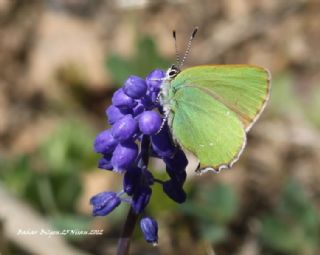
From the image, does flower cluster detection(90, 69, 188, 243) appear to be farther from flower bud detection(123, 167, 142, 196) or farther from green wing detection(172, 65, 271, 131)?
green wing detection(172, 65, 271, 131)

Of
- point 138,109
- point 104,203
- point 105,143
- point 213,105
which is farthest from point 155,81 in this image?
point 104,203

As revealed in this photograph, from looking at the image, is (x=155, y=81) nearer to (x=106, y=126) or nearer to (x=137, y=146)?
(x=137, y=146)

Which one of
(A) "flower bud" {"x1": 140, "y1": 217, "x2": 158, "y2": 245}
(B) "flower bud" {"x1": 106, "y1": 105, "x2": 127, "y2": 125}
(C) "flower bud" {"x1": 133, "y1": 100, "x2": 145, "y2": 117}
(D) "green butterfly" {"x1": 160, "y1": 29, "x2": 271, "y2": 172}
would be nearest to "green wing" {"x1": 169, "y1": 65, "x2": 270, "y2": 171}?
(D) "green butterfly" {"x1": 160, "y1": 29, "x2": 271, "y2": 172}

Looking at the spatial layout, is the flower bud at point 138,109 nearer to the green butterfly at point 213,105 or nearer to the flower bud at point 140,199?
the green butterfly at point 213,105

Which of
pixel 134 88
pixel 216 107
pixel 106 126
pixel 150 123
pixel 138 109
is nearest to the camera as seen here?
pixel 150 123

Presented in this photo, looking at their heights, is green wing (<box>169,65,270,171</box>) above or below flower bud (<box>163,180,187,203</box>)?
above

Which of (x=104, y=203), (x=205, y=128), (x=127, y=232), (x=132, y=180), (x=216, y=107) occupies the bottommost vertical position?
(x=127, y=232)
